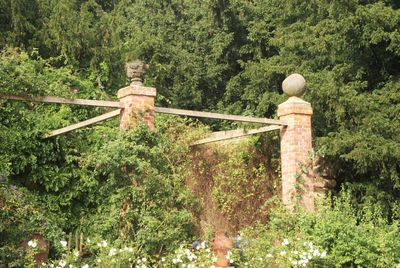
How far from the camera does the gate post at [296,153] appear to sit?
8.54 m

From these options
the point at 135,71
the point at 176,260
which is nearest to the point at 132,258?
the point at 176,260

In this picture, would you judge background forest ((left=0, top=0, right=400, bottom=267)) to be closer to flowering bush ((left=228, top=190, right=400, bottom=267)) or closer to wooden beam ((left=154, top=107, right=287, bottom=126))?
flowering bush ((left=228, top=190, right=400, bottom=267))

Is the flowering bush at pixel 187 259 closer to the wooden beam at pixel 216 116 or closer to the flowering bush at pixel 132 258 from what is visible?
the flowering bush at pixel 132 258

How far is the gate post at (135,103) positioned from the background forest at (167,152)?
0.69 feet

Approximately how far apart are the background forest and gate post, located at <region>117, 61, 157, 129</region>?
0.21 m

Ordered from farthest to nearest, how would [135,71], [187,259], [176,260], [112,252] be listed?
[135,71], [187,259], [176,260], [112,252]

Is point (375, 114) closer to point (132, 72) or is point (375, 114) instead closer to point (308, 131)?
point (308, 131)

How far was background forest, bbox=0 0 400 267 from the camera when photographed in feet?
24.4

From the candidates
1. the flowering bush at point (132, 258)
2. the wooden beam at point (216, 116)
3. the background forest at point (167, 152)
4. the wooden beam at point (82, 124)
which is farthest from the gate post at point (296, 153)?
the wooden beam at point (82, 124)

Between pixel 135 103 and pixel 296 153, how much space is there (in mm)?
2593

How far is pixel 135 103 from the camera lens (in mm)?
7773

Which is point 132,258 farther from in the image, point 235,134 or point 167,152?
point 235,134

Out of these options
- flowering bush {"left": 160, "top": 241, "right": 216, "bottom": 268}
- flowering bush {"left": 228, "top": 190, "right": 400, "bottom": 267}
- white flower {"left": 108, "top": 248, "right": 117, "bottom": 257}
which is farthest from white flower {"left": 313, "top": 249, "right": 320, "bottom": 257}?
white flower {"left": 108, "top": 248, "right": 117, "bottom": 257}

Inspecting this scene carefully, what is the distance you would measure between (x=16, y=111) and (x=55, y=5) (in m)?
6.82
